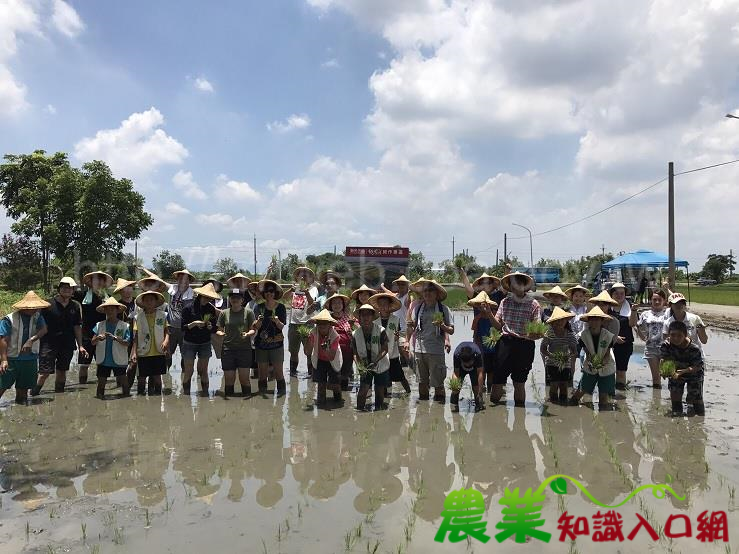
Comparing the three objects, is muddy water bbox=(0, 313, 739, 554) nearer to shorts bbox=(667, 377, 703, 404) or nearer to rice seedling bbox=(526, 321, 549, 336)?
shorts bbox=(667, 377, 703, 404)

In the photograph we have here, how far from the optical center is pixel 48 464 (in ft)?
17.1

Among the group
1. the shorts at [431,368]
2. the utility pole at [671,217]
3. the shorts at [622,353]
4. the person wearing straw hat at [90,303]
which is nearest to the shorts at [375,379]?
the shorts at [431,368]

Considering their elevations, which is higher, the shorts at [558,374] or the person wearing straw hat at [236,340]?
the person wearing straw hat at [236,340]

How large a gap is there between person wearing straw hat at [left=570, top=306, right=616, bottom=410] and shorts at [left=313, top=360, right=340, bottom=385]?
3301 mm

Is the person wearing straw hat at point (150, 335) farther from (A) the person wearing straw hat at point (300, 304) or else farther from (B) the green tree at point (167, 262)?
(B) the green tree at point (167, 262)

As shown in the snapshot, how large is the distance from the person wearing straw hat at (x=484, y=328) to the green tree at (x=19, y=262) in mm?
32095

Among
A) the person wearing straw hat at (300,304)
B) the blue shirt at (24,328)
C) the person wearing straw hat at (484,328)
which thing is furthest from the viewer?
the person wearing straw hat at (300,304)

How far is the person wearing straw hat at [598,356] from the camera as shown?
283 inches

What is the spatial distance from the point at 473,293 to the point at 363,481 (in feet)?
13.1

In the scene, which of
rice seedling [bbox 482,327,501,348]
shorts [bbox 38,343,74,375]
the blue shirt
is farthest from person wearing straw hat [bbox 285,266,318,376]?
the blue shirt

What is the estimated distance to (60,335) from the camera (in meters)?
8.02

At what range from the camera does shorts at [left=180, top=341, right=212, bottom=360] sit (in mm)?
8039

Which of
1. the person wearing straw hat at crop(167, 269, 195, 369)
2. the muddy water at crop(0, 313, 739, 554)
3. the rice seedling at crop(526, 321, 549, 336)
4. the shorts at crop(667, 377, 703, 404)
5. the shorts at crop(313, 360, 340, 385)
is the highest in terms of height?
the person wearing straw hat at crop(167, 269, 195, 369)

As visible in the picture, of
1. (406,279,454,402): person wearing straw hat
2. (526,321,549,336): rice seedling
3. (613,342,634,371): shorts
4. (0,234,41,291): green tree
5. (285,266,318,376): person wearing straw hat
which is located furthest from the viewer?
(0,234,41,291): green tree
